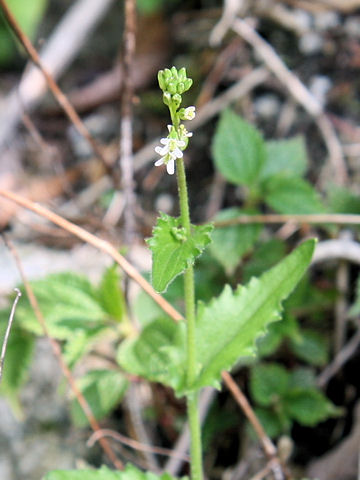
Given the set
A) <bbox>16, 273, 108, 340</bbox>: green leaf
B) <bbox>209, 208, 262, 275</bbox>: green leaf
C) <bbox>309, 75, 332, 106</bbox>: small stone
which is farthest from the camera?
<bbox>309, 75, 332, 106</bbox>: small stone

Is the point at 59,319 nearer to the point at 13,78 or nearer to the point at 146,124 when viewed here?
the point at 146,124

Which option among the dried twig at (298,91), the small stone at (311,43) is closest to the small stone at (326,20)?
the small stone at (311,43)

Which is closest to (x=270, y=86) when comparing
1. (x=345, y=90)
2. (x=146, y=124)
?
(x=345, y=90)

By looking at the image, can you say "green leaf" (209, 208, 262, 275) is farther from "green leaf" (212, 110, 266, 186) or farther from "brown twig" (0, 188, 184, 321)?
"brown twig" (0, 188, 184, 321)

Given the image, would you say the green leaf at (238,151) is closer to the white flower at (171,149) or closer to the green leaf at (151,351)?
the green leaf at (151,351)

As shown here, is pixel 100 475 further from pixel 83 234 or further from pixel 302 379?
pixel 302 379

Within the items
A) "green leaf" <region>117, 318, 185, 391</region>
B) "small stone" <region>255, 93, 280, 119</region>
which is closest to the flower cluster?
"green leaf" <region>117, 318, 185, 391</region>

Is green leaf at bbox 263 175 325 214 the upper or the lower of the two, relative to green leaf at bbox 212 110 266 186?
lower
